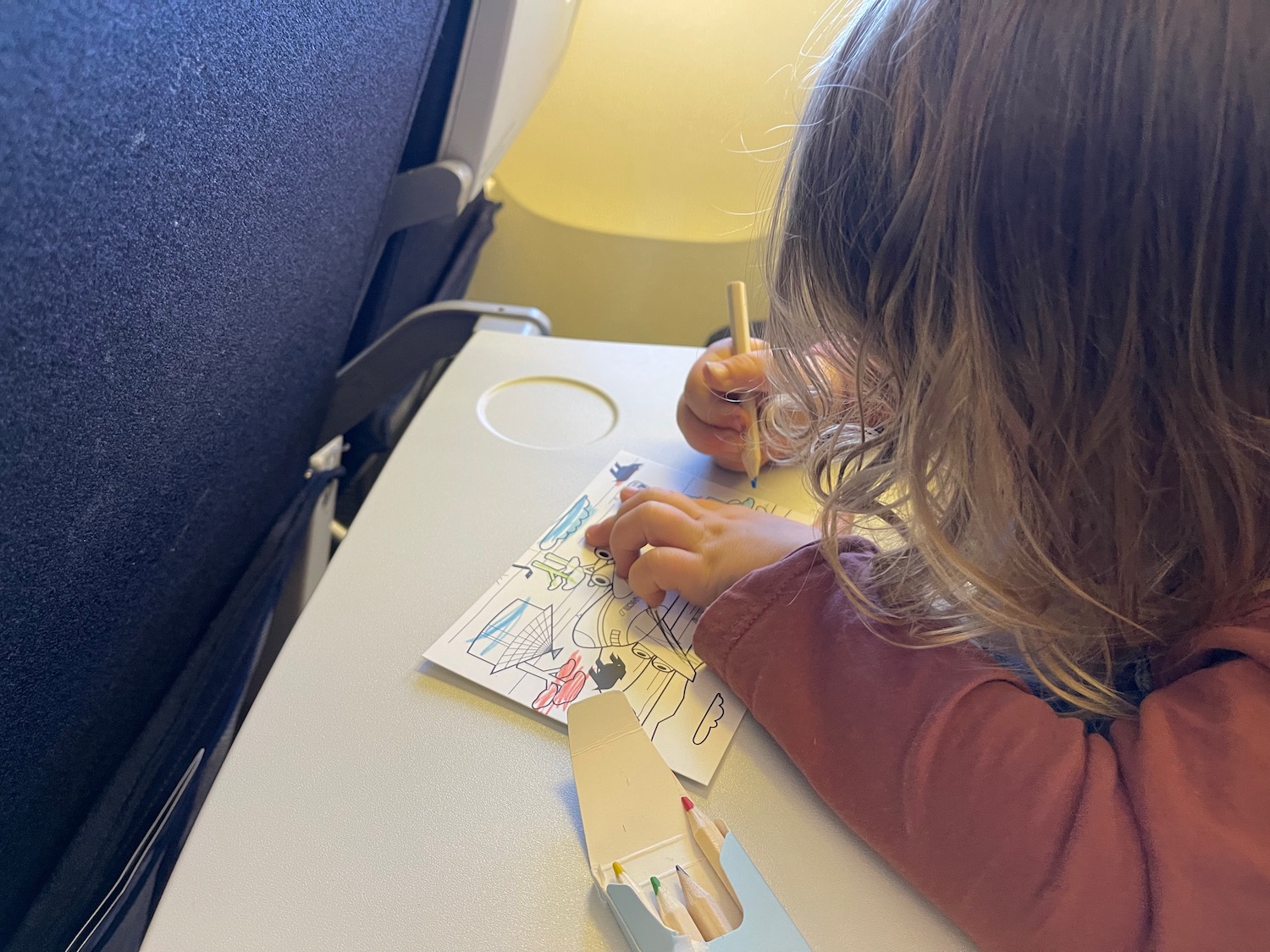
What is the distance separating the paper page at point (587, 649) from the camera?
1.28 feet

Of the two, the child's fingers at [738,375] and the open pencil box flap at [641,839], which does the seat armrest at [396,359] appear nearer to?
the child's fingers at [738,375]

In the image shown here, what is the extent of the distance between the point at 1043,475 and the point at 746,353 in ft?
0.85

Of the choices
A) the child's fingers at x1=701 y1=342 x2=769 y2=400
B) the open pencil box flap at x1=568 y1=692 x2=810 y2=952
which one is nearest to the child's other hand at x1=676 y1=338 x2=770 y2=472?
the child's fingers at x1=701 y1=342 x2=769 y2=400

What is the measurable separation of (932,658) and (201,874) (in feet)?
1.04

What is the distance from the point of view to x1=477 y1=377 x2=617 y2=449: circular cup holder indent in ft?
1.93

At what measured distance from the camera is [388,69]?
531 mm

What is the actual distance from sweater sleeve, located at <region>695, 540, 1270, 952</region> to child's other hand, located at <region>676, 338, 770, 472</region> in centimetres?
20

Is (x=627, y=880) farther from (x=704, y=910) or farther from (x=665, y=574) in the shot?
(x=665, y=574)

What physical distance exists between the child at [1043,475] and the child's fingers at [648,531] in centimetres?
6

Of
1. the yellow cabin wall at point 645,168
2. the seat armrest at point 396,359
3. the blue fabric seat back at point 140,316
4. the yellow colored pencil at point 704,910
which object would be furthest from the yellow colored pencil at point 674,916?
the yellow cabin wall at point 645,168

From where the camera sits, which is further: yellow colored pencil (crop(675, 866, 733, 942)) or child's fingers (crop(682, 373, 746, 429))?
child's fingers (crop(682, 373, 746, 429))

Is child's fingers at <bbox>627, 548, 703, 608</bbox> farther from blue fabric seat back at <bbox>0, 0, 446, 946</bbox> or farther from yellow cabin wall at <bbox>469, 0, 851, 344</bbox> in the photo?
yellow cabin wall at <bbox>469, 0, 851, 344</bbox>

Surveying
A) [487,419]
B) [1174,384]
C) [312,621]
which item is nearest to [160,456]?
[312,621]

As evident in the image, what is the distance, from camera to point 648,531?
468 millimetres
